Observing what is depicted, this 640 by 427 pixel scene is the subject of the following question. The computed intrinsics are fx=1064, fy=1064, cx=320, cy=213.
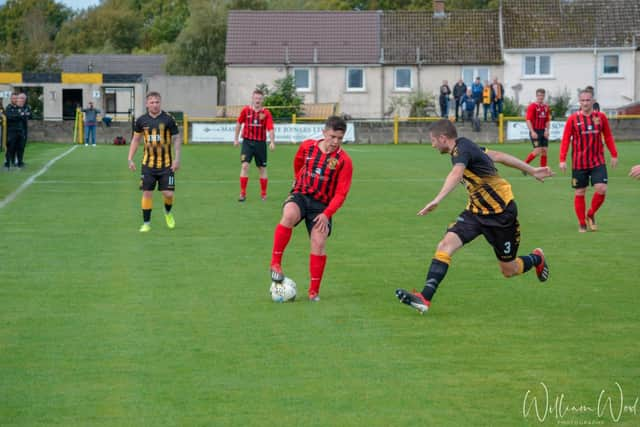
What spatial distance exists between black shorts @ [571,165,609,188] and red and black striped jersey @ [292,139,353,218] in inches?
248

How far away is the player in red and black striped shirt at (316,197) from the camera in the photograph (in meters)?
9.87

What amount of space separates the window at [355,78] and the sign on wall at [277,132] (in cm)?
1930

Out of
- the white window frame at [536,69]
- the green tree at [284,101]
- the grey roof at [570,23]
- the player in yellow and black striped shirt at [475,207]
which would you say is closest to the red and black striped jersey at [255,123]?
the player in yellow and black striped shirt at [475,207]

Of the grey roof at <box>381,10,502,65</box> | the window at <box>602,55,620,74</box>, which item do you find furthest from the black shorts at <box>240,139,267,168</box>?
the window at <box>602,55,620,74</box>

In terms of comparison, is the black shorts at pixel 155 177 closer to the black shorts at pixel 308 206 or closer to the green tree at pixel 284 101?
the black shorts at pixel 308 206

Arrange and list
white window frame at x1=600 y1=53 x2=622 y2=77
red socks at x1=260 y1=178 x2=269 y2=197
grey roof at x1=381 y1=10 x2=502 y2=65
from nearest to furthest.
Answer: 1. red socks at x1=260 y1=178 x2=269 y2=197
2. white window frame at x1=600 y1=53 x2=622 y2=77
3. grey roof at x1=381 y1=10 x2=502 y2=65

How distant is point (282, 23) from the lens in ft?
211

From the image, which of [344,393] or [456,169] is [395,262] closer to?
[456,169]

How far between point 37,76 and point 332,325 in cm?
5622

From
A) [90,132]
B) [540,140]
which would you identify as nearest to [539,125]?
[540,140]

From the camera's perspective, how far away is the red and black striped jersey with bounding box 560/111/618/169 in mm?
15086

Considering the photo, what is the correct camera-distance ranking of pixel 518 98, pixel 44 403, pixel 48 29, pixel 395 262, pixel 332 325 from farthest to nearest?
pixel 48 29, pixel 518 98, pixel 395 262, pixel 332 325, pixel 44 403

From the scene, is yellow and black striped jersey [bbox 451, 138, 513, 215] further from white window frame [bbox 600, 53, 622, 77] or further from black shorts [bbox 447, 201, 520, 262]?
white window frame [bbox 600, 53, 622, 77]

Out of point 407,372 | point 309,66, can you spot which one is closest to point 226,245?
point 407,372
